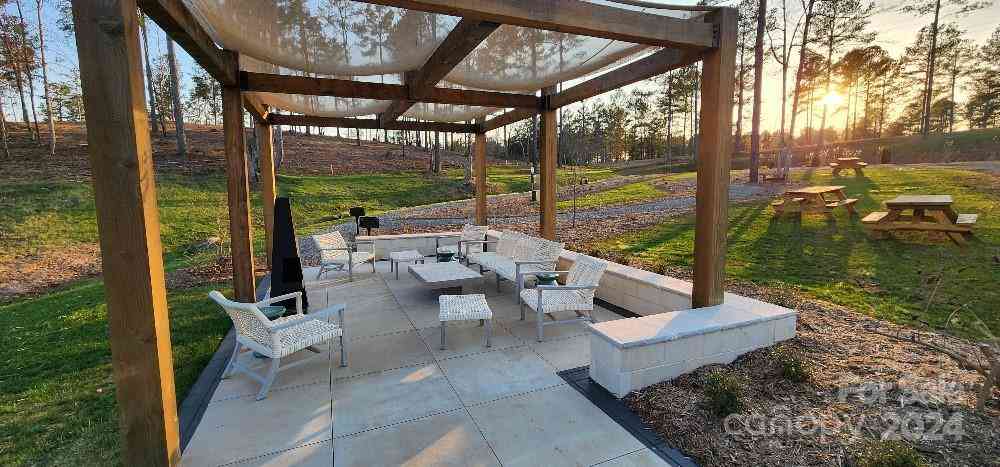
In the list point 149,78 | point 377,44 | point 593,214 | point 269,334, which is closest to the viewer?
point 269,334

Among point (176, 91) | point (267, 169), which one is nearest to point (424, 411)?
point (267, 169)

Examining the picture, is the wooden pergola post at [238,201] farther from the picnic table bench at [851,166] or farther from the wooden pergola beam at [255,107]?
the picnic table bench at [851,166]

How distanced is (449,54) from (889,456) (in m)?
3.79

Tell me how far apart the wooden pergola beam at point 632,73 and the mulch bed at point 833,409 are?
2.53 meters

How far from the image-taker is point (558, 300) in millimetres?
4285

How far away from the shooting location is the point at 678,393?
9.55 feet

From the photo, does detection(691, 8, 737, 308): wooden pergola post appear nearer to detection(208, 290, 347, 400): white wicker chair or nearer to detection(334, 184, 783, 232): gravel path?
detection(208, 290, 347, 400): white wicker chair

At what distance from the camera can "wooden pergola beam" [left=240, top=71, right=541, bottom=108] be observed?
4.93 metres

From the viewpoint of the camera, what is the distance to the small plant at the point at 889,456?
6.28 feet

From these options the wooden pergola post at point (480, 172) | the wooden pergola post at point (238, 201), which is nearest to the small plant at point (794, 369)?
the wooden pergola post at point (238, 201)

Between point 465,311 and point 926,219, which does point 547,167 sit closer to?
point 465,311

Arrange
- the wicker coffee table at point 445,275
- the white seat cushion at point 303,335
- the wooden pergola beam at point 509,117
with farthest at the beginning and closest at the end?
1. the wooden pergola beam at point 509,117
2. the wicker coffee table at point 445,275
3. the white seat cushion at point 303,335

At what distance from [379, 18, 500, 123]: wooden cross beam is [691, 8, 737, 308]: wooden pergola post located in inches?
73.9

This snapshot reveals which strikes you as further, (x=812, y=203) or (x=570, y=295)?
(x=812, y=203)
